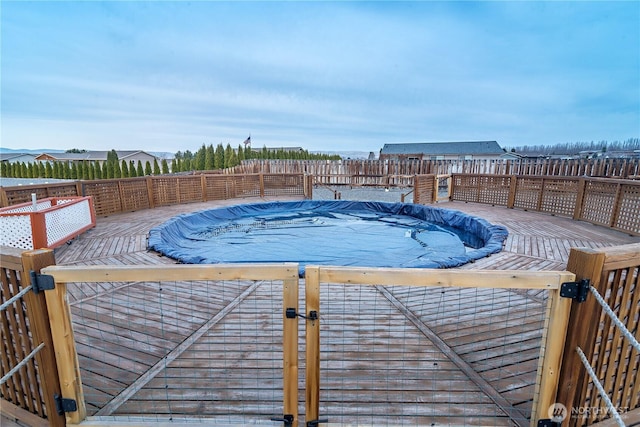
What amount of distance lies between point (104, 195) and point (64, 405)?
7968 mm

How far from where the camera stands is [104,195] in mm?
8000

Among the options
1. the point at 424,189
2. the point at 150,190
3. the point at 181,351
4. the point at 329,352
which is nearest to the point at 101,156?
the point at 150,190

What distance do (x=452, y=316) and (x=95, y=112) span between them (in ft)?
105

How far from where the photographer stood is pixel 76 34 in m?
11.9

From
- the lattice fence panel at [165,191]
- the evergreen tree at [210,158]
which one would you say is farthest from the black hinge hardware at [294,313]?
the evergreen tree at [210,158]

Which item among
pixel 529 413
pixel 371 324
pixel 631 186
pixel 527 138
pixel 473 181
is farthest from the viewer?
pixel 527 138

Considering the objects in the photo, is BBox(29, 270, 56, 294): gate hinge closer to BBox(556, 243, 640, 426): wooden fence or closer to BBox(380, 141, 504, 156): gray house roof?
BBox(556, 243, 640, 426): wooden fence

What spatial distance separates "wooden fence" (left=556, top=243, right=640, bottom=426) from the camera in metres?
1.37

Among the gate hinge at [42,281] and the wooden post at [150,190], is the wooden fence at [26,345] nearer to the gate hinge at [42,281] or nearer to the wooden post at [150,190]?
the gate hinge at [42,281]

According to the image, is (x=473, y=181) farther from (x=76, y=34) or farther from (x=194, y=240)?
(x=76, y=34)

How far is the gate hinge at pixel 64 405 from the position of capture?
60.1 inches

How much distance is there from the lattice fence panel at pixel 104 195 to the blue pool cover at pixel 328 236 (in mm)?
2185

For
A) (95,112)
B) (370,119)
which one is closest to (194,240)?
(95,112)

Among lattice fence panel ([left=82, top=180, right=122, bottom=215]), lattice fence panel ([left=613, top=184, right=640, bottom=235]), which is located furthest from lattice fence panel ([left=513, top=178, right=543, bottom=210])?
lattice fence panel ([left=82, top=180, right=122, bottom=215])
